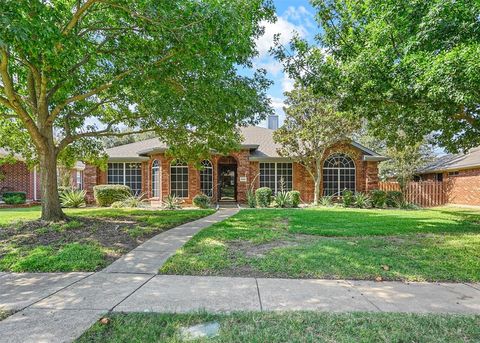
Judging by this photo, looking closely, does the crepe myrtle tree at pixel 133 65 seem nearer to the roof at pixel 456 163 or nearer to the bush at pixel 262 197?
the bush at pixel 262 197

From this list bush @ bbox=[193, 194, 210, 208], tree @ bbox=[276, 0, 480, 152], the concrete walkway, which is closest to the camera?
the concrete walkway

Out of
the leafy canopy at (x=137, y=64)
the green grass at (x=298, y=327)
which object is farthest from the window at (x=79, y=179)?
the green grass at (x=298, y=327)

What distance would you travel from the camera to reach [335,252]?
6164 mm

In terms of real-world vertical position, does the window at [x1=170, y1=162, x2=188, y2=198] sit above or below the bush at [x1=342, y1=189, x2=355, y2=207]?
above

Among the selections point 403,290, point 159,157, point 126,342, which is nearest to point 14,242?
point 126,342

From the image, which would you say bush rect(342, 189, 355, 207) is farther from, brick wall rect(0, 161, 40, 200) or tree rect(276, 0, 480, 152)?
brick wall rect(0, 161, 40, 200)

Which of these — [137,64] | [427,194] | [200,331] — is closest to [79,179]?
[137,64]

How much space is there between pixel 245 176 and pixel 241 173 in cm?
30

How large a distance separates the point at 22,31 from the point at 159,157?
13.8 meters

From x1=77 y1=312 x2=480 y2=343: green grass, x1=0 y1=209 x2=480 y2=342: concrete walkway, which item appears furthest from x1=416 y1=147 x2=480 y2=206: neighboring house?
x1=77 y1=312 x2=480 y2=343: green grass

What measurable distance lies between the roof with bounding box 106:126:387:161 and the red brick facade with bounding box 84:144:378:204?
50 cm

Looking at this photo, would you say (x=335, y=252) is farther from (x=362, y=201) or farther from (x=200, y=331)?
(x=362, y=201)

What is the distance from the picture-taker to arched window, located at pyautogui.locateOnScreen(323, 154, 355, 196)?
19.1 metres

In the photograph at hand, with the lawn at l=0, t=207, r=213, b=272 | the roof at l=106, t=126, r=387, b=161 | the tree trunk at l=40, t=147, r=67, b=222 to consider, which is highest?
the roof at l=106, t=126, r=387, b=161
